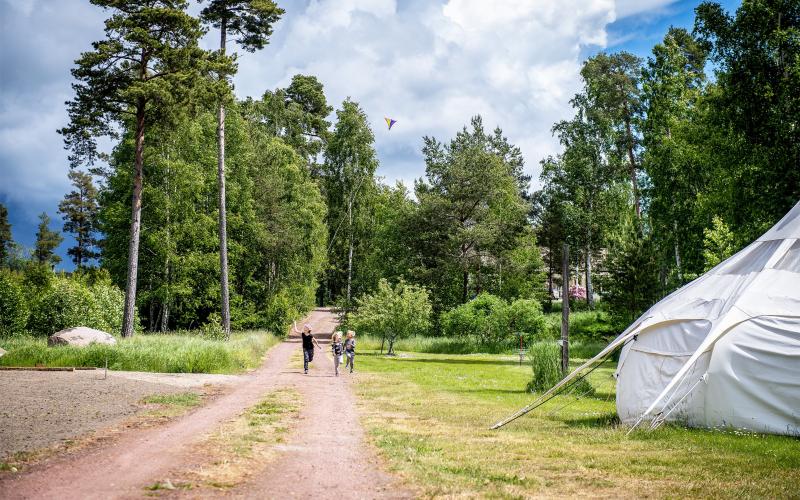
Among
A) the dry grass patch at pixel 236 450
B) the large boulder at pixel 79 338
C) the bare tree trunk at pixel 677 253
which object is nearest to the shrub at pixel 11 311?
the large boulder at pixel 79 338

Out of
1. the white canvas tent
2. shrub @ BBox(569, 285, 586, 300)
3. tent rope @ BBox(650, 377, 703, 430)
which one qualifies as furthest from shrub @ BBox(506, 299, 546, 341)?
tent rope @ BBox(650, 377, 703, 430)

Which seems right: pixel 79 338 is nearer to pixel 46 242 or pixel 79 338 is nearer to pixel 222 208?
pixel 222 208

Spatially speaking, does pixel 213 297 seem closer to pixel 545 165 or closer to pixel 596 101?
pixel 545 165

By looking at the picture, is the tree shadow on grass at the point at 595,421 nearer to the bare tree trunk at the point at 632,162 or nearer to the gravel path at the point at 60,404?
the gravel path at the point at 60,404

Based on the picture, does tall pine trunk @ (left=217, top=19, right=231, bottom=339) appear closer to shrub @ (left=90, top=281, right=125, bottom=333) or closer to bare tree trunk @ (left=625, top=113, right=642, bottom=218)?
shrub @ (left=90, top=281, right=125, bottom=333)

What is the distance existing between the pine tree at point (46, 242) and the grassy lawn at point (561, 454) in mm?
80153

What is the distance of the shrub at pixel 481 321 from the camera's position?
39812 millimetres

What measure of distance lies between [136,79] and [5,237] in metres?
67.3

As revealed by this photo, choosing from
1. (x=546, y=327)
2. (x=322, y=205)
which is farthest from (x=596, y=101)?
(x=322, y=205)

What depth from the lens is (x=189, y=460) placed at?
25.3ft

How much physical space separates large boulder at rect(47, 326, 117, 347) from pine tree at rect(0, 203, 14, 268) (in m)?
63.3

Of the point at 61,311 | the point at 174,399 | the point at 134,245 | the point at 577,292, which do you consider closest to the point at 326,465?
the point at 174,399

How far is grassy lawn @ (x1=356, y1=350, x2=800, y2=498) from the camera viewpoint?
6.66 meters

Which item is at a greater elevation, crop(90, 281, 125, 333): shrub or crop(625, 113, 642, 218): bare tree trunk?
crop(625, 113, 642, 218): bare tree trunk
